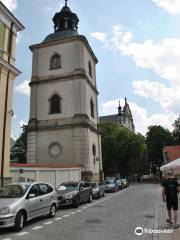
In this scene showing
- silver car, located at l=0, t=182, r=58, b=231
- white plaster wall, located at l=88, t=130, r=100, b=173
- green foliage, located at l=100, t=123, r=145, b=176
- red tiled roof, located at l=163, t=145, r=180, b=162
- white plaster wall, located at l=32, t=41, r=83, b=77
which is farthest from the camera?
green foliage, located at l=100, t=123, r=145, b=176

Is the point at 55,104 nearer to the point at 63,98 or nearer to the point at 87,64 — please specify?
the point at 63,98

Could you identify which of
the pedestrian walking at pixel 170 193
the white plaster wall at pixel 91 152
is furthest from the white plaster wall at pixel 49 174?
the pedestrian walking at pixel 170 193

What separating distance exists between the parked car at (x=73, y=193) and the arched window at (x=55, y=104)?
1680 centimetres

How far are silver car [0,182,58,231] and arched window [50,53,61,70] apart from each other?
1044 inches

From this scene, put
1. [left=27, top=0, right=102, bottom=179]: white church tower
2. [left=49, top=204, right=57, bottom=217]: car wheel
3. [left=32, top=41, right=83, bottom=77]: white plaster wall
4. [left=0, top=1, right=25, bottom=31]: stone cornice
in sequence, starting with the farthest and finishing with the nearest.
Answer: [left=32, top=41, right=83, bottom=77]: white plaster wall
[left=27, top=0, right=102, bottom=179]: white church tower
[left=0, top=1, right=25, bottom=31]: stone cornice
[left=49, top=204, right=57, bottom=217]: car wheel

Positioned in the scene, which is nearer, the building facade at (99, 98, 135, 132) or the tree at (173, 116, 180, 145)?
the tree at (173, 116, 180, 145)

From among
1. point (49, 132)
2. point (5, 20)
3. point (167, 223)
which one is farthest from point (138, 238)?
point (49, 132)

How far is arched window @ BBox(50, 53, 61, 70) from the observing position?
3800 centimetres

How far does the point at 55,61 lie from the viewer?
38406mm

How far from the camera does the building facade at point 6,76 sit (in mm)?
18406

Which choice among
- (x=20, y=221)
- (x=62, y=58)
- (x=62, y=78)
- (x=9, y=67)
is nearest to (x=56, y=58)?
(x=62, y=58)

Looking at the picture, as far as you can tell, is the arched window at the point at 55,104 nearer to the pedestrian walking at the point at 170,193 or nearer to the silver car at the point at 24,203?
the silver car at the point at 24,203

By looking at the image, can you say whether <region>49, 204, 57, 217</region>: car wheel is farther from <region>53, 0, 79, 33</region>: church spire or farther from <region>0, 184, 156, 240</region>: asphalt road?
<region>53, 0, 79, 33</region>: church spire

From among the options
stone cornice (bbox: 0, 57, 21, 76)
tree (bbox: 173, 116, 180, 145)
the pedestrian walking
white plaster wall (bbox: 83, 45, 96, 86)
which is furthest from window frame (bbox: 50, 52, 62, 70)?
tree (bbox: 173, 116, 180, 145)
